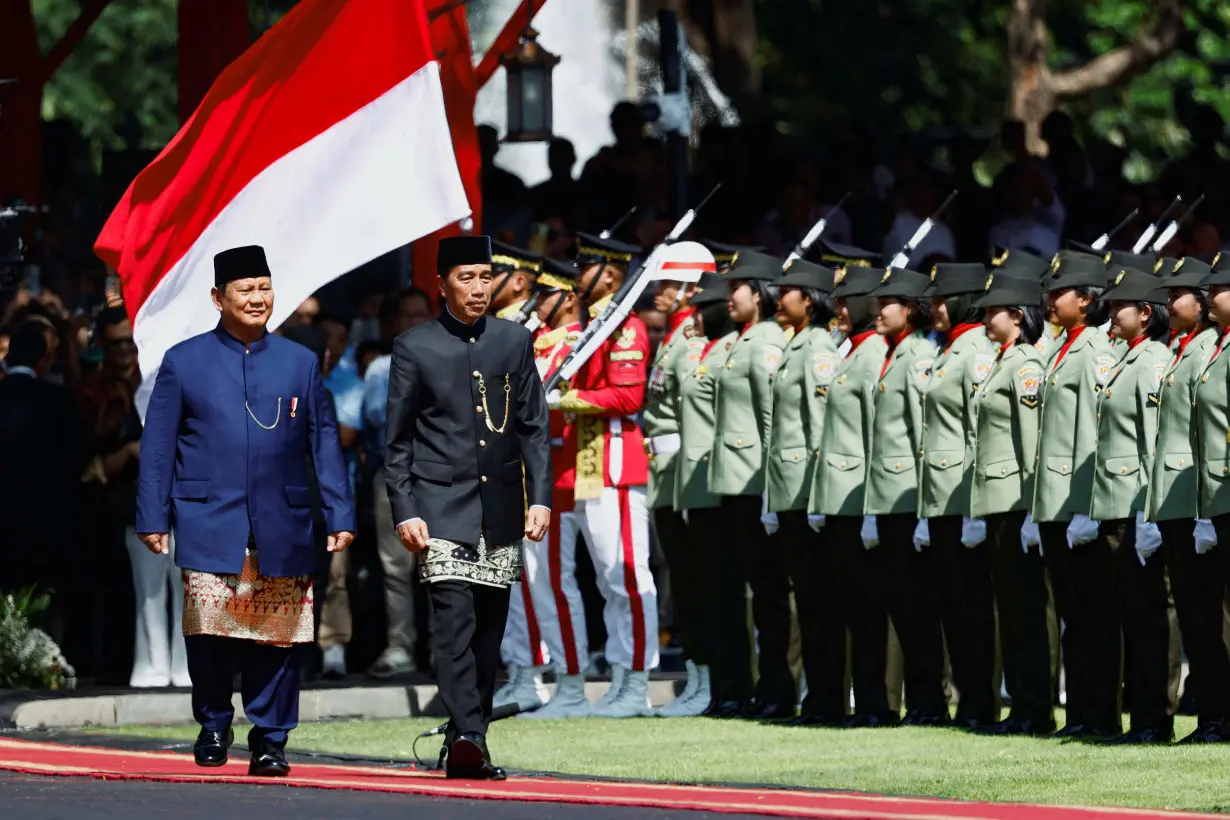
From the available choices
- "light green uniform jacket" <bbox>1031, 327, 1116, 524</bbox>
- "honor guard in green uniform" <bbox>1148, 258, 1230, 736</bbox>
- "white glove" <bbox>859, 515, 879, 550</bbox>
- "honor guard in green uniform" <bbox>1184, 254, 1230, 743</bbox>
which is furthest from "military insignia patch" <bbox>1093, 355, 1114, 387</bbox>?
"white glove" <bbox>859, 515, 879, 550</bbox>

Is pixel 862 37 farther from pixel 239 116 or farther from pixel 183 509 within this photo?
pixel 183 509

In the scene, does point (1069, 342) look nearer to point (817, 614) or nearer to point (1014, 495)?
point (1014, 495)

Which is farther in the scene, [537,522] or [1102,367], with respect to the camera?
[1102,367]

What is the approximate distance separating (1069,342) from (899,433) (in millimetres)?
1045

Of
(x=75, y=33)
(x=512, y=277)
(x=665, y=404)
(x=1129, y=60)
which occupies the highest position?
(x=1129, y=60)

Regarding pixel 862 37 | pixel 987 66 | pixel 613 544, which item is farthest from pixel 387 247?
pixel 987 66

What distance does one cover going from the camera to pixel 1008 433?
44.6ft

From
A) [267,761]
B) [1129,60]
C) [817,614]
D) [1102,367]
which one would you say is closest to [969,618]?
[817,614]

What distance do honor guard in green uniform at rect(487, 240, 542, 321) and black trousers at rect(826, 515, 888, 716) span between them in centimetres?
205

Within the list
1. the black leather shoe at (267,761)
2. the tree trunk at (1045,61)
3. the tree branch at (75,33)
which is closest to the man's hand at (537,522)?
the black leather shoe at (267,761)

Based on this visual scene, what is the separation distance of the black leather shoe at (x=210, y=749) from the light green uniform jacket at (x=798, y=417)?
11.2 ft

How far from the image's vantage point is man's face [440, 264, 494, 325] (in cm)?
1176

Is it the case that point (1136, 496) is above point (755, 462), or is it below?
below

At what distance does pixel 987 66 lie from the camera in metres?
31.9
